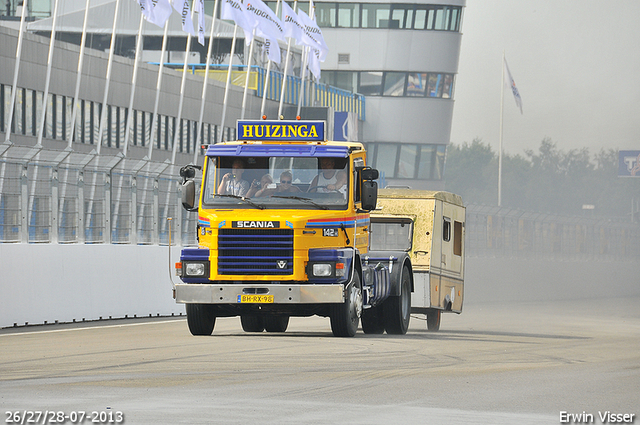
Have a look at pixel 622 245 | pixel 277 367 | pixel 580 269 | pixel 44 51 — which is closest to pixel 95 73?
pixel 44 51

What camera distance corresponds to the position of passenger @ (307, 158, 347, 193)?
57.5 feet

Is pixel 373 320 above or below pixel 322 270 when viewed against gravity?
below

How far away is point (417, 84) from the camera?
7969 cm

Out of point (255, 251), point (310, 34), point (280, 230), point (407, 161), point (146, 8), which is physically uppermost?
point (310, 34)

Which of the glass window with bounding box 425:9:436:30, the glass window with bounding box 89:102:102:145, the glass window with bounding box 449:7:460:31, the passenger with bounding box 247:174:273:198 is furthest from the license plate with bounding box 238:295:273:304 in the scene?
the glass window with bounding box 449:7:460:31

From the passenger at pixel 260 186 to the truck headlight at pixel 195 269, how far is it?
3.77 feet

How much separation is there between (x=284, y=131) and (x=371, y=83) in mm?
61398

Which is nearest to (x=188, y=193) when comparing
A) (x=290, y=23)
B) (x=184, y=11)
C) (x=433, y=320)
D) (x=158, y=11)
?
(x=433, y=320)

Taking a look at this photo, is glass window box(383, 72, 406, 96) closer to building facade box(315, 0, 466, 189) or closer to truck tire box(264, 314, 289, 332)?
building facade box(315, 0, 466, 189)

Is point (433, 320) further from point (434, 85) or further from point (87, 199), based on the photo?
point (434, 85)

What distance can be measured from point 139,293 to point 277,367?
36.5 ft

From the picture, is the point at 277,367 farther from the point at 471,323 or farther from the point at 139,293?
the point at 471,323

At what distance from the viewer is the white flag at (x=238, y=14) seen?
38938mm

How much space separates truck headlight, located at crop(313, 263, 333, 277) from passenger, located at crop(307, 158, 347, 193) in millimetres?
1071
